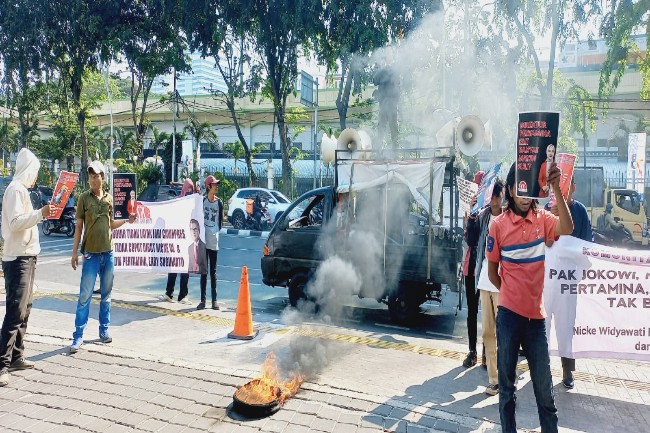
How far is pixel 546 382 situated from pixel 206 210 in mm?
5637

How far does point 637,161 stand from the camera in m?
22.7

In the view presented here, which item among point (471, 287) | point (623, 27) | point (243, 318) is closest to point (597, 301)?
point (471, 287)

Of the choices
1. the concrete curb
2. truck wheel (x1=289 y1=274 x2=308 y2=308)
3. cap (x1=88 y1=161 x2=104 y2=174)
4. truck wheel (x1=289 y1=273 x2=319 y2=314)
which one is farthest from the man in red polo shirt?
the concrete curb

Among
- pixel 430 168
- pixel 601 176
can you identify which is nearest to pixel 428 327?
pixel 430 168

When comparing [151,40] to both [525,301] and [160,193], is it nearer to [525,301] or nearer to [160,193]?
[160,193]

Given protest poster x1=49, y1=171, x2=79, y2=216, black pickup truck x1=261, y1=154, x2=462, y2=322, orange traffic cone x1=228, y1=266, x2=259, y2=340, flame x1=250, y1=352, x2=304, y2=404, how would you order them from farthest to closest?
black pickup truck x1=261, y1=154, x2=462, y2=322
orange traffic cone x1=228, y1=266, x2=259, y2=340
protest poster x1=49, y1=171, x2=79, y2=216
flame x1=250, y1=352, x2=304, y2=404

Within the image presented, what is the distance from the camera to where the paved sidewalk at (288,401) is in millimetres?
4031

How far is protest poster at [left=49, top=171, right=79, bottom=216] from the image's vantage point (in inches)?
202

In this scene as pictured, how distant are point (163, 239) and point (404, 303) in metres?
3.76

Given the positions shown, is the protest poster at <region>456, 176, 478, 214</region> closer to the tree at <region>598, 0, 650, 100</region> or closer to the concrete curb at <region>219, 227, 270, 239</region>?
the tree at <region>598, 0, 650, 100</region>

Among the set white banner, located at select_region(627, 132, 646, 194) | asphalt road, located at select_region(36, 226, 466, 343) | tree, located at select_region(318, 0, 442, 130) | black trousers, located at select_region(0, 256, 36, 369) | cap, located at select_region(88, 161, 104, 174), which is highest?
tree, located at select_region(318, 0, 442, 130)

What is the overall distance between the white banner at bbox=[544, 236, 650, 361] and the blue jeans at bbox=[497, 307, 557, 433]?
1.59m

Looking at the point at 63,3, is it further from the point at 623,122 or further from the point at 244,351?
the point at 623,122

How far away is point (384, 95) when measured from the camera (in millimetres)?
14195
